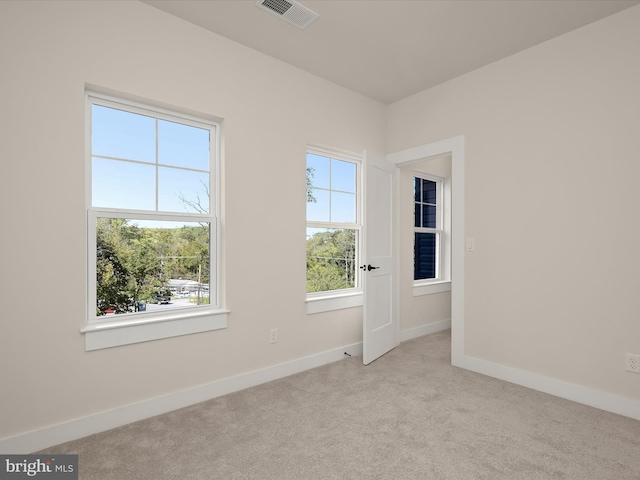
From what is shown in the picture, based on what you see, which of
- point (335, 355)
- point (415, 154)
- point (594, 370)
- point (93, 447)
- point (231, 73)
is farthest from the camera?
point (415, 154)

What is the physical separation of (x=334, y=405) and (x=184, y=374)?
44.9 inches

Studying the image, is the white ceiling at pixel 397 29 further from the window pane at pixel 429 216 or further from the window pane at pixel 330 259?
the window pane at pixel 429 216

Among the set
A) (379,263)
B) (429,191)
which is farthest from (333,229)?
(429,191)

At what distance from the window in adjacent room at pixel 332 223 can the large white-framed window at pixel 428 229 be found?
1144 millimetres

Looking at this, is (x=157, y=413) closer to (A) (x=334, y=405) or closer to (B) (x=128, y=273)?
(B) (x=128, y=273)

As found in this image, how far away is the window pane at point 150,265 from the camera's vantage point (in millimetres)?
2408

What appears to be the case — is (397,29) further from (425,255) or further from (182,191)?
(425,255)

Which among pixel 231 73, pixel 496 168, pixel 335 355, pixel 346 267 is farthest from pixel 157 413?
pixel 496 168

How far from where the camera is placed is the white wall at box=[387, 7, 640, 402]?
2.51m

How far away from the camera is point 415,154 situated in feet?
12.7

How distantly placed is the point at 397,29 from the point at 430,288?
122 inches

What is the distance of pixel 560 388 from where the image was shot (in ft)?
9.08

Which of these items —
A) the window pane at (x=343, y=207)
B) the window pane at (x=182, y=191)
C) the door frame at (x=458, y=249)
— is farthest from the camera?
the window pane at (x=343, y=207)

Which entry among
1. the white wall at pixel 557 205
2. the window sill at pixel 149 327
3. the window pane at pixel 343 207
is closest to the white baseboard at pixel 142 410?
the window sill at pixel 149 327
